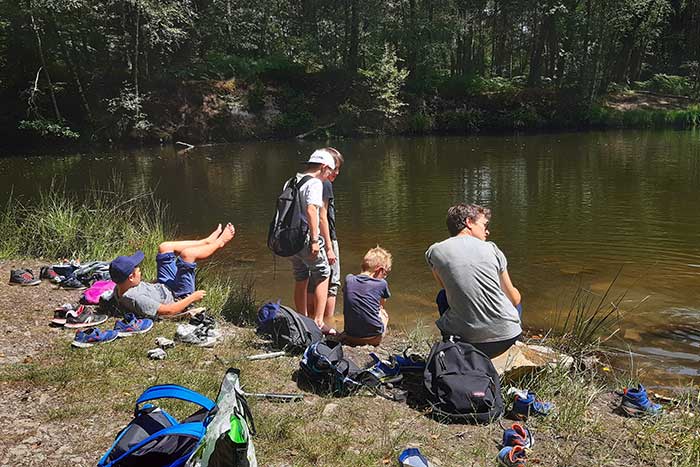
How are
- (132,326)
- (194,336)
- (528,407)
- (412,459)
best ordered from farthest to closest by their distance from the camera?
(132,326) < (194,336) < (528,407) < (412,459)

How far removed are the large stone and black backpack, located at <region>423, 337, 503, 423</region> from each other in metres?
0.38

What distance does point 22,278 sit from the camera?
571cm

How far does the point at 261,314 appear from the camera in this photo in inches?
Result: 184

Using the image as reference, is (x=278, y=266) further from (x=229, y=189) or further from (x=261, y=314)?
(x=229, y=189)

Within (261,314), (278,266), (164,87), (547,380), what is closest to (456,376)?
(547,380)

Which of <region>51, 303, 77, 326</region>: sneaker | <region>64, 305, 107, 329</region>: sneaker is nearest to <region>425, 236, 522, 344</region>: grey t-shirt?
<region>64, 305, 107, 329</region>: sneaker

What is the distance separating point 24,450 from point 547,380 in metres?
3.17

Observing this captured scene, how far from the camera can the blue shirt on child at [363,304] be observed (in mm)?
4793

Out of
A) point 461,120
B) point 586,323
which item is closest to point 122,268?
point 586,323

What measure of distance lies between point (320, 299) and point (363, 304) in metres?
0.48

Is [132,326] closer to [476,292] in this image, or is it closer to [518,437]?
[476,292]

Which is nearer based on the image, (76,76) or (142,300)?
(142,300)

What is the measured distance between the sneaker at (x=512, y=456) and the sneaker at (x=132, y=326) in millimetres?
2900

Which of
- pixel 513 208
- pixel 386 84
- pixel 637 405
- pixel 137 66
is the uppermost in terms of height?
pixel 137 66
